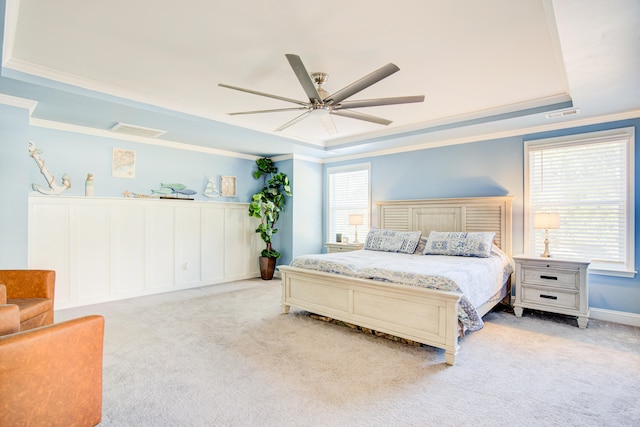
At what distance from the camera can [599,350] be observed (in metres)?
2.90

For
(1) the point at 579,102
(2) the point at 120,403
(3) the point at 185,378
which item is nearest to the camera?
(2) the point at 120,403

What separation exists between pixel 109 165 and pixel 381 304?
428 centimetres

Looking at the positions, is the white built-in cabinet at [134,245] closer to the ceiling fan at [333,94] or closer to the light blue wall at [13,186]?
the light blue wall at [13,186]

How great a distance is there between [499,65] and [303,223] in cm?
428

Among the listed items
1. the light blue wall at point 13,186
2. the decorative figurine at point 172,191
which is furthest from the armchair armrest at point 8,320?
the decorative figurine at point 172,191

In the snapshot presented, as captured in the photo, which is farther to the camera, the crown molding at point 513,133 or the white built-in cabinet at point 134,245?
the white built-in cabinet at point 134,245

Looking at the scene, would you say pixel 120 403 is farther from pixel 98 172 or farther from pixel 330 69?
pixel 98 172

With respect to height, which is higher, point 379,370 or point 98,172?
point 98,172

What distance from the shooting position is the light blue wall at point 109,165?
4.20 m

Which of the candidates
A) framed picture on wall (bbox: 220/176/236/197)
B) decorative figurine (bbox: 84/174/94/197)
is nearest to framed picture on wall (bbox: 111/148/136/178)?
decorative figurine (bbox: 84/174/94/197)

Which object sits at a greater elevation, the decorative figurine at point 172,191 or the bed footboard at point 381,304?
the decorative figurine at point 172,191

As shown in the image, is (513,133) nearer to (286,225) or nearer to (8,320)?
(286,225)

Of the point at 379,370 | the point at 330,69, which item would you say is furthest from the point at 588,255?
the point at 330,69

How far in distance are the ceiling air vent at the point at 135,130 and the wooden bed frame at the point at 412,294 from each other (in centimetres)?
272
